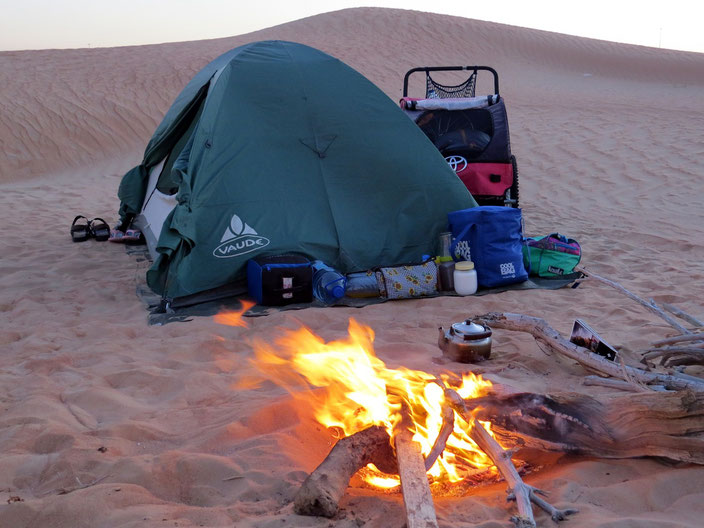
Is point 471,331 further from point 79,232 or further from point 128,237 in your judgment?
point 79,232

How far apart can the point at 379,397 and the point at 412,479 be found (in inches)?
23.3

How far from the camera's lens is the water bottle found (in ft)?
16.1

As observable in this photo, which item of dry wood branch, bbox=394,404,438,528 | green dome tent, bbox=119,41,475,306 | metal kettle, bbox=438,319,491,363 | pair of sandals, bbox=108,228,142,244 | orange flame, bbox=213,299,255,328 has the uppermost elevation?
green dome tent, bbox=119,41,475,306

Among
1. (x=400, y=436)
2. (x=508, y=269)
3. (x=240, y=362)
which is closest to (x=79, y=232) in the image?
(x=240, y=362)

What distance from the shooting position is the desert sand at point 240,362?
2.24 metres

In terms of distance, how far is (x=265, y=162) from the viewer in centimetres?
524

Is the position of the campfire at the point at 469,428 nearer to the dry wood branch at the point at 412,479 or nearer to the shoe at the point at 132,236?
A: the dry wood branch at the point at 412,479

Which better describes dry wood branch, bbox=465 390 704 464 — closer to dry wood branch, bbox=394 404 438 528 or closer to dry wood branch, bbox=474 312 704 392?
dry wood branch, bbox=474 312 704 392

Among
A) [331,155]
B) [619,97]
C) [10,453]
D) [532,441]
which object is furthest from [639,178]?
[619,97]

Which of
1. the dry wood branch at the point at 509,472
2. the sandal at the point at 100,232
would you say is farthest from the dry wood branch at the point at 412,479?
the sandal at the point at 100,232

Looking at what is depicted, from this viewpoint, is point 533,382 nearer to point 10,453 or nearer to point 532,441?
point 532,441

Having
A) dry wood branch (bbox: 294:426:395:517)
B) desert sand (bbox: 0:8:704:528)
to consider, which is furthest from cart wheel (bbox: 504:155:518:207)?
dry wood branch (bbox: 294:426:395:517)

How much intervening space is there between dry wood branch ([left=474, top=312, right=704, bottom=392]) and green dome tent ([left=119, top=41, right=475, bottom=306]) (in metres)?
1.87

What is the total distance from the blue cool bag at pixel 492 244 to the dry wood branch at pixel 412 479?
9.21 ft
